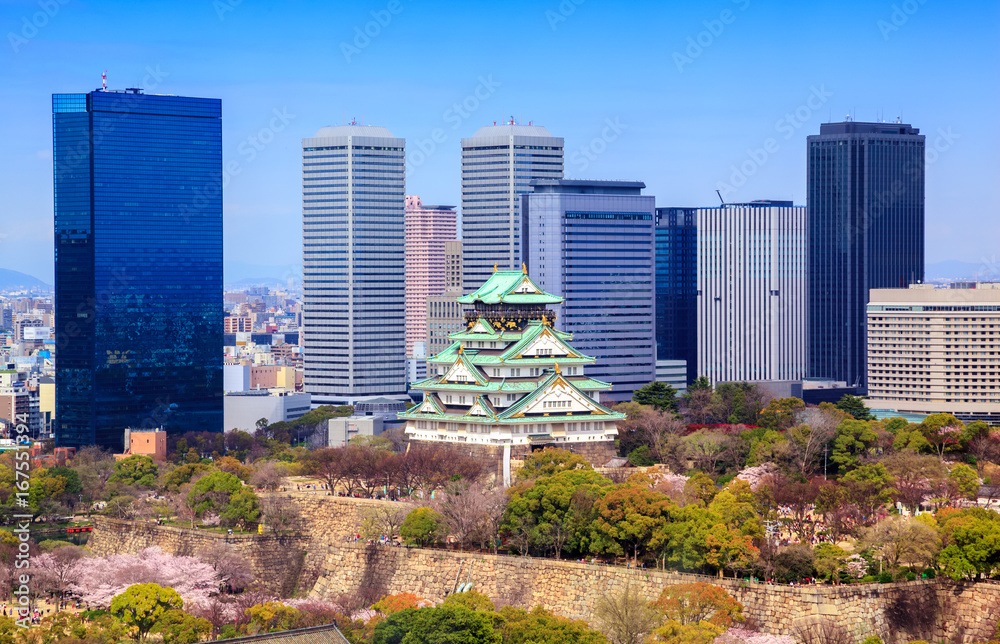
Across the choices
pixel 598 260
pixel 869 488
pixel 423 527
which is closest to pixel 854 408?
pixel 869 488

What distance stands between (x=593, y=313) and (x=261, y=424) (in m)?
30.3

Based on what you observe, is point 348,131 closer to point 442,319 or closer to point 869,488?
point 442,319

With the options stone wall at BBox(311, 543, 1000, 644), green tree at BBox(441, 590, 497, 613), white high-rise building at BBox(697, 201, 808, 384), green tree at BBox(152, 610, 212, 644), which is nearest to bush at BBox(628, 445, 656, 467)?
stone wall at BBox(311, 543, 1000, 644)

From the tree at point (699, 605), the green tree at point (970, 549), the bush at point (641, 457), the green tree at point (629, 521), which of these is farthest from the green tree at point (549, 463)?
the green tree at point (970, 549)

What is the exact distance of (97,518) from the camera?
80.6 meters

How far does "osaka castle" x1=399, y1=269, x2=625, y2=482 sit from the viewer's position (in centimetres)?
7544

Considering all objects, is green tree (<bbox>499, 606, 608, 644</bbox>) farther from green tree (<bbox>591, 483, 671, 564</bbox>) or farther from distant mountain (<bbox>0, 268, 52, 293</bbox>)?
distant mountain (<bbox>0, 268, 52, 293</bbox>)

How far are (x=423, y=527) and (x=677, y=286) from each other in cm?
10105

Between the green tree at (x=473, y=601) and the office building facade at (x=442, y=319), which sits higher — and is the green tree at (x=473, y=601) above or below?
below

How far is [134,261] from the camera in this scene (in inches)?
5153

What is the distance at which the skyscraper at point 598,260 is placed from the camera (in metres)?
127

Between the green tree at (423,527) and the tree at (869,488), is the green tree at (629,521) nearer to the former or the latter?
the green tree at (423,527)

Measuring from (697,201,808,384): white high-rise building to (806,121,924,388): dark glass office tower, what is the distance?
252 cm

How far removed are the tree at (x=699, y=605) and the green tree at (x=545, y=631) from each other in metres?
3.09
